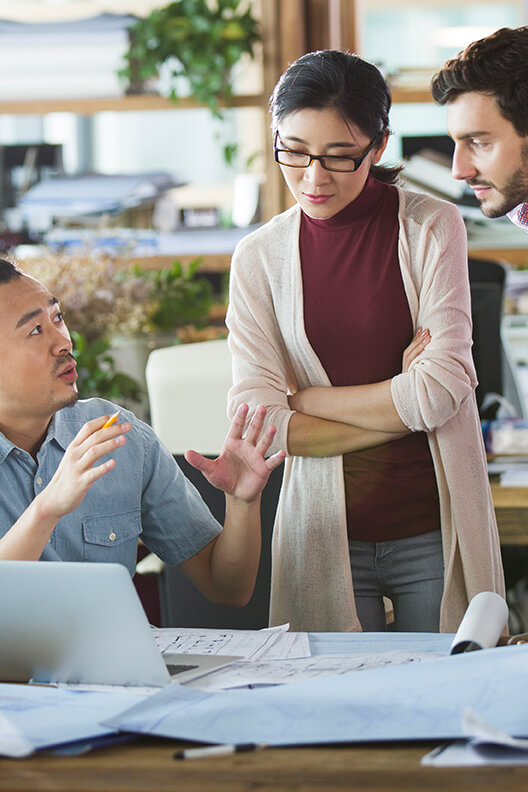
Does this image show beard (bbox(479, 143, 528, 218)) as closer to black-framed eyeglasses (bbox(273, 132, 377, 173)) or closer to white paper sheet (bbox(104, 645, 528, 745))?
black-framed eyeglasses (bbox(273, 132, 377, 173))

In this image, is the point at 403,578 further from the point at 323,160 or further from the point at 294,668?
the point at 323,160

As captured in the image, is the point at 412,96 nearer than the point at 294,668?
No

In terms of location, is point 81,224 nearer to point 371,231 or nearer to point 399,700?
point 371,231

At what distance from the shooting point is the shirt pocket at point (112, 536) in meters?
1.49

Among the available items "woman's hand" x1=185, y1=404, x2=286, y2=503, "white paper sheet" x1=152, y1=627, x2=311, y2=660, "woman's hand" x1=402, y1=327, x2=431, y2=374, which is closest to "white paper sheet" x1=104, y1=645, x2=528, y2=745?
"white paper sheet" x1=152, y1=627, x2=311, y2=660

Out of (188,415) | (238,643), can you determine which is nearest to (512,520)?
(188,415)

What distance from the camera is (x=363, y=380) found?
65.2 inches

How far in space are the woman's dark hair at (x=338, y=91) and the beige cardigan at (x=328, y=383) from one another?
0.54 ft

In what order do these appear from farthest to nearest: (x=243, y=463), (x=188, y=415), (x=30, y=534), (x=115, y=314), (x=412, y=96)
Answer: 1. (x=412, y=96)
2. (x=115, y=314)
3. (x=188, y=415)
4. (x=243, y=463)
5. (x=30, y=534)

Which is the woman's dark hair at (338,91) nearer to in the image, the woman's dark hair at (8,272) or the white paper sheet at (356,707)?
the woman's dark hair at (8,272)

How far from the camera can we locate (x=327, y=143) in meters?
1.54

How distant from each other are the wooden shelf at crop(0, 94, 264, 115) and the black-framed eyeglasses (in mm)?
1922

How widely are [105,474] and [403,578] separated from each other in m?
0.52

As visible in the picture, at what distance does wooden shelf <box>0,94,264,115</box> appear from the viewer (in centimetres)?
342
